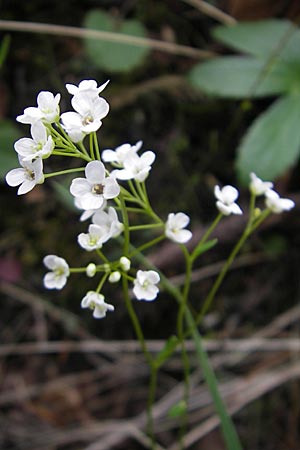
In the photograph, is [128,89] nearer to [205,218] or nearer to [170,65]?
[170,65]

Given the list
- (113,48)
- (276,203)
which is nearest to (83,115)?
(276,203)

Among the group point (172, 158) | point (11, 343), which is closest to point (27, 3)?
point (172, 158)

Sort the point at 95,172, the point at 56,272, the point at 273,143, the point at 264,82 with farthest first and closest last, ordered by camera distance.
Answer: the point at 264,82 → the point at 273,143 → the point at 56,272 → the point at 95,172

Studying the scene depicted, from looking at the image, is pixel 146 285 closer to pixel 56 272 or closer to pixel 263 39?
pixel 56 272

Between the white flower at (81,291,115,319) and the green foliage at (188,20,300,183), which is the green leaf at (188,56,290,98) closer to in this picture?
the green foliage at (188,20,300,183)

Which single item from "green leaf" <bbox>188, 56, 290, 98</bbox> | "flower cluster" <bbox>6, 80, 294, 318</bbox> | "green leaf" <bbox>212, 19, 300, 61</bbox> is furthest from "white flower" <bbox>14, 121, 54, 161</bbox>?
"green leaf" <bbox>212, 19, 300, 61</bbox>

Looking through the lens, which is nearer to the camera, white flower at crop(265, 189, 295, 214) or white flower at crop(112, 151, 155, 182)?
white flower at crop(112, 151, 155, 182)

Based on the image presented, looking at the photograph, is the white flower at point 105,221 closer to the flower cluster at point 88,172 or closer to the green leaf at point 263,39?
the flower cluster at point 88,172
